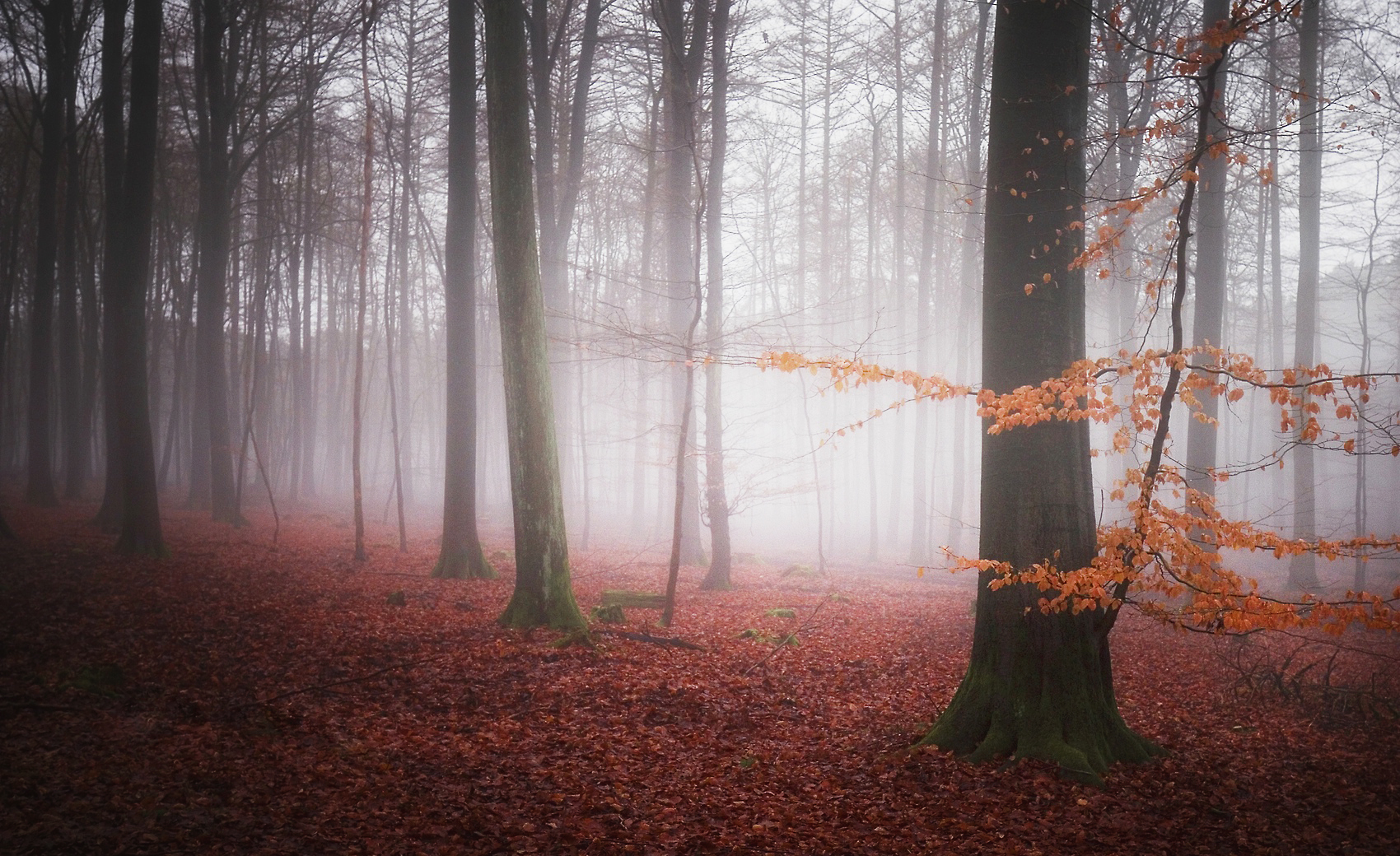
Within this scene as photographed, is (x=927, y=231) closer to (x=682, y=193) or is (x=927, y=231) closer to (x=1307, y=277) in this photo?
(x=1307, y=277)

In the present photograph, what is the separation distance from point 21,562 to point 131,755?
25.1 feet

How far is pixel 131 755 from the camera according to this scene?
4.91 metres

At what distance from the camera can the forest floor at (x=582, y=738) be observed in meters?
4.28

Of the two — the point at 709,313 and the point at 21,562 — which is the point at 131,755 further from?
the point at 709,313

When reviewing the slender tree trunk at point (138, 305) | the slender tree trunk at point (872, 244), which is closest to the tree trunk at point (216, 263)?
the slender tree trunk at point (138, 305)

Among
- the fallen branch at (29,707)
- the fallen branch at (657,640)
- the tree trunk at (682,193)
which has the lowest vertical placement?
the fallen branch at (657,640)

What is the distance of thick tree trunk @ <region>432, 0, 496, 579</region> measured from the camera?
39.8 ft

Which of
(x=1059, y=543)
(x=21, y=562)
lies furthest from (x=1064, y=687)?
(x=21, y=562)

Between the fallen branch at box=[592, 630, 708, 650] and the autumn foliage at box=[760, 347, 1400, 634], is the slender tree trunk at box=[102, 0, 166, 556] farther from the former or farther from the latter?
the autumn foliage at box=[760, 347, 1400, 634]

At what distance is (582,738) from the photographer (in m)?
5.86

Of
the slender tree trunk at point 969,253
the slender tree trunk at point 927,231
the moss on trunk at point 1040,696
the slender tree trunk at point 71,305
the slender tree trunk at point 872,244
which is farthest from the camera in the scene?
the slender tree trunk at point 872,244

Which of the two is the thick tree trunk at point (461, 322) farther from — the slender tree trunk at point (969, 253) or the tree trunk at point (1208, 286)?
the tree trunk at point (1208, 286)

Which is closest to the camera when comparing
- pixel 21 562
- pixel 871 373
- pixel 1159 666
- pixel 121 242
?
pixel 871 373

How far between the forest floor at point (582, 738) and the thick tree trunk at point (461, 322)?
2.27 m
